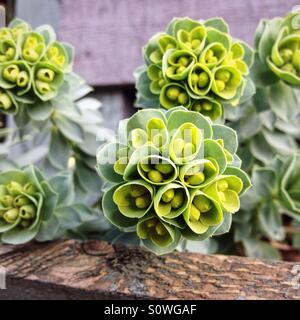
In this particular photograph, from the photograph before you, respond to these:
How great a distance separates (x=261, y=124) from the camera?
0.76 metres

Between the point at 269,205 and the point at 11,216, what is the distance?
0.38 metres

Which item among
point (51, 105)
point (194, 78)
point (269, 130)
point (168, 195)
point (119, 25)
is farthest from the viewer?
point (119, 25)

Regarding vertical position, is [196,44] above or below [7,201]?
above

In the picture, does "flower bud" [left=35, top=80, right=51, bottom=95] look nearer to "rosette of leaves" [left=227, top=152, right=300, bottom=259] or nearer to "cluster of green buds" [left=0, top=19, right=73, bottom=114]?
"cluster of green buds" [left=0, top=19, right=73, bottom=114]

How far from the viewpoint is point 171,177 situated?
0.45 m

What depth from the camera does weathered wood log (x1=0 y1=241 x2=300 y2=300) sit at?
1.70 feet

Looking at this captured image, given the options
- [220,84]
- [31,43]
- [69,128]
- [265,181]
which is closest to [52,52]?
[31,43]

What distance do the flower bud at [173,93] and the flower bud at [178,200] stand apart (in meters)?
0.16

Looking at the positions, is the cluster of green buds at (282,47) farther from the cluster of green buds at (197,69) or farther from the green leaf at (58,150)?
the green leaf at (58,150)

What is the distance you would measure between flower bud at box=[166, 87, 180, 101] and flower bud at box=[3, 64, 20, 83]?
0.65 ft

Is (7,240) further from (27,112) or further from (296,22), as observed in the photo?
(296,22)

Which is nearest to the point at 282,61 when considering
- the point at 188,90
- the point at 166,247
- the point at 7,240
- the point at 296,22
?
the point at 296,22

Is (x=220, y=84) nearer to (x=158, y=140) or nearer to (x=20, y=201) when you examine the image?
(x=158, y=140)
